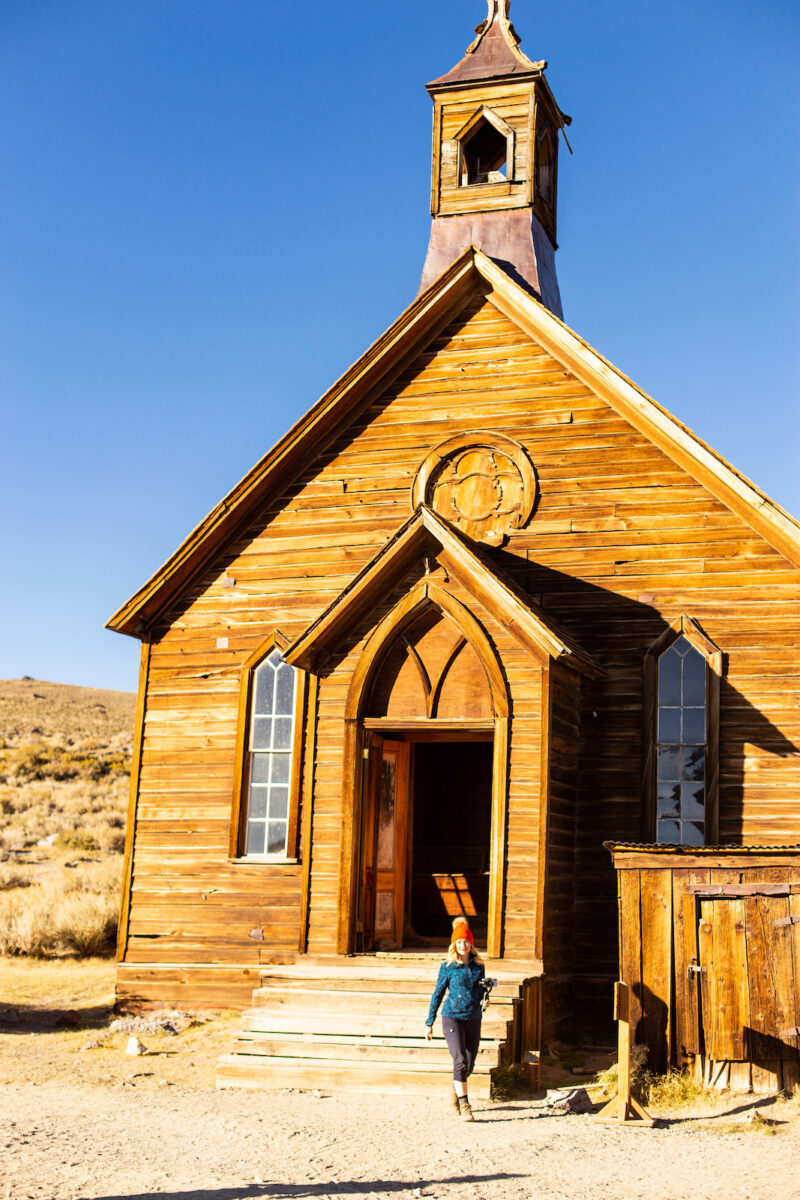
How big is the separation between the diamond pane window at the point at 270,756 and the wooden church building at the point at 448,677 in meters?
0.03

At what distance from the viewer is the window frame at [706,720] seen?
13.4 metres

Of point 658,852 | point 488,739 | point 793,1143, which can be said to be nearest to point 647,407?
point 488,739

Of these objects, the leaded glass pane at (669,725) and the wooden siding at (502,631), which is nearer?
the wooden siding at (502,631)

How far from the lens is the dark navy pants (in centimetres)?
973

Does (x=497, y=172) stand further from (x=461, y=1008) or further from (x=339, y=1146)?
(x=339, y=1146)

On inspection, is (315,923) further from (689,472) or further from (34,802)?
(34,802)

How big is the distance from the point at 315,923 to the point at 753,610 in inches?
217

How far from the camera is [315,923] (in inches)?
518

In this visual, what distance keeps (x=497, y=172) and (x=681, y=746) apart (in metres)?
8.61

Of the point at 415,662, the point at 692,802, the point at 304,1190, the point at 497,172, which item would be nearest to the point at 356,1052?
the point at 304,1190

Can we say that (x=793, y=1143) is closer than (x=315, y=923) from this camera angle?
Yes

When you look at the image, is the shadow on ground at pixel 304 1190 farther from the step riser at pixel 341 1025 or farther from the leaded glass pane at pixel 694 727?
the leaded glass pane at pixel 694 727

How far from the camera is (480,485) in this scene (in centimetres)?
1498

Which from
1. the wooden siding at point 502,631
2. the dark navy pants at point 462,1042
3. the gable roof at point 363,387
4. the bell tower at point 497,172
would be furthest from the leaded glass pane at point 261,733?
the bell tower at point 497,172
